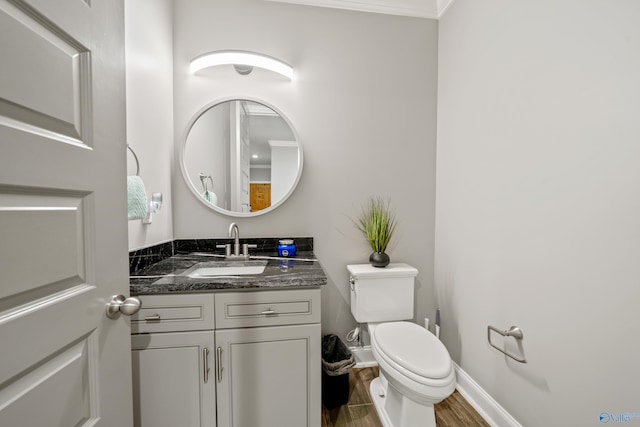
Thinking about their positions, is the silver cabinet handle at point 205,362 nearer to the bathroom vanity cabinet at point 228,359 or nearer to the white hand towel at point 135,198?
the bathroom vanity cabinet at point 228,359

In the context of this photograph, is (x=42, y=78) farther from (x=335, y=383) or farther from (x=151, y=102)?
(x=335, y=383)

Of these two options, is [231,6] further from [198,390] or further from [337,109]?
[198,390]

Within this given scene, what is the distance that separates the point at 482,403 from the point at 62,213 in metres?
2.04

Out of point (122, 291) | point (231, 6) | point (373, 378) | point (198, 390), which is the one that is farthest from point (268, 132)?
point (373, 378)

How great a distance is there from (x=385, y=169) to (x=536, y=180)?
0.90 m

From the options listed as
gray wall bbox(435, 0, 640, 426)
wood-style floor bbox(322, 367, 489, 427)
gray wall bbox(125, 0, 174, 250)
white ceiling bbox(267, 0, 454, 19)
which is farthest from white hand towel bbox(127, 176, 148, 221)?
gray wall bbox(435, 0, 640, 426)

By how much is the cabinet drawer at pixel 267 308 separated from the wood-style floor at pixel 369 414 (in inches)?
27.3

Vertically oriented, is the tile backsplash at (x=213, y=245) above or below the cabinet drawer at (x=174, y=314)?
above

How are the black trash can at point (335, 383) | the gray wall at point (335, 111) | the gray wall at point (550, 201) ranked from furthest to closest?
1. the gray wall at point (335, 111)
2. the black trash can at point (335, 383)
3. the gray wall at point (550, 201)

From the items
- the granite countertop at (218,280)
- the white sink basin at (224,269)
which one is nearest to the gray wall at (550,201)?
the granite countertop at (218,280)

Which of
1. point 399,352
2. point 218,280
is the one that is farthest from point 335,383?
point 218,280

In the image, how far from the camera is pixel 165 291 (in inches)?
42.8

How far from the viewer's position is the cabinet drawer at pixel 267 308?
113 centimetres

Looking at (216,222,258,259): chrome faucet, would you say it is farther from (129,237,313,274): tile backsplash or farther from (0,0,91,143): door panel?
(0,0,91,143): door panel
